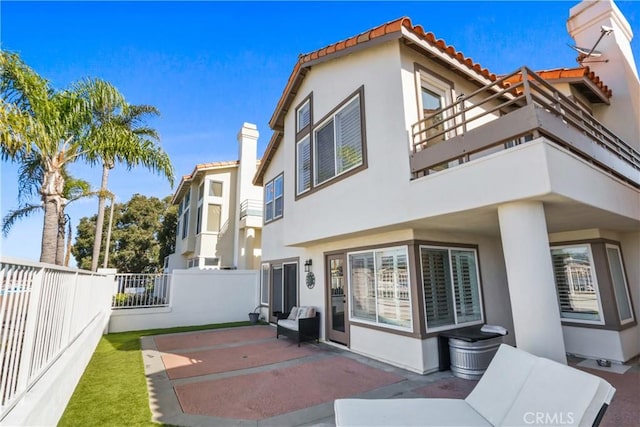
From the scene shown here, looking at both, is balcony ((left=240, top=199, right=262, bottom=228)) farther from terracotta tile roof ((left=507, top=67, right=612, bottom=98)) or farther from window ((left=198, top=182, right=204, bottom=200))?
terracotta tile roof ((left=507, top=67, right=612, bottom=98))

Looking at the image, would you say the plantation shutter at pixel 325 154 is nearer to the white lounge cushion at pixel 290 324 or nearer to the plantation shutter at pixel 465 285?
the plantation shutter at pixel 465 285

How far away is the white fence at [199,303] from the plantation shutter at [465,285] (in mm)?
10526

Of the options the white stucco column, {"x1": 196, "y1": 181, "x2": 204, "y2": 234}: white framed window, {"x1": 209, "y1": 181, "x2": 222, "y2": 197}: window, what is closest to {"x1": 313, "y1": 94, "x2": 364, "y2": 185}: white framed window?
the white stucco column

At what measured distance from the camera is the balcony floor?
5.05 m

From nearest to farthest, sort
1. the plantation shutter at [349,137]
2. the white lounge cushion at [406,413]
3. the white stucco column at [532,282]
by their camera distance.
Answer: the white lounge cushion at [406,413] → the white stucco column at [532,282] → the plantation shutter at [349,137]

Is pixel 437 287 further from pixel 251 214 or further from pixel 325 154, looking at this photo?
pixel 251 214

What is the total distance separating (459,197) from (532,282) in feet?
5.78

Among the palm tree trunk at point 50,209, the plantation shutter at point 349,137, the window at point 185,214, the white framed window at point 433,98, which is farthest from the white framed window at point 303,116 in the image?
the window at point 185,214

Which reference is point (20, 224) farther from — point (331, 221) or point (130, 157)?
point (331, 221)

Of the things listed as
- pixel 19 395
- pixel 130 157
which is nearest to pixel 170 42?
pixel 130 157

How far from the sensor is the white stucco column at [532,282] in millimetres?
4734

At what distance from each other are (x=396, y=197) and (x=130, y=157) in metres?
10.0

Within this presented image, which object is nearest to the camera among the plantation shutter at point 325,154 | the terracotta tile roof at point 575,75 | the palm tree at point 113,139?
the plantation shutter at point 325,154

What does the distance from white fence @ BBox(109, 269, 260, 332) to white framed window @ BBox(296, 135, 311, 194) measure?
718cm
